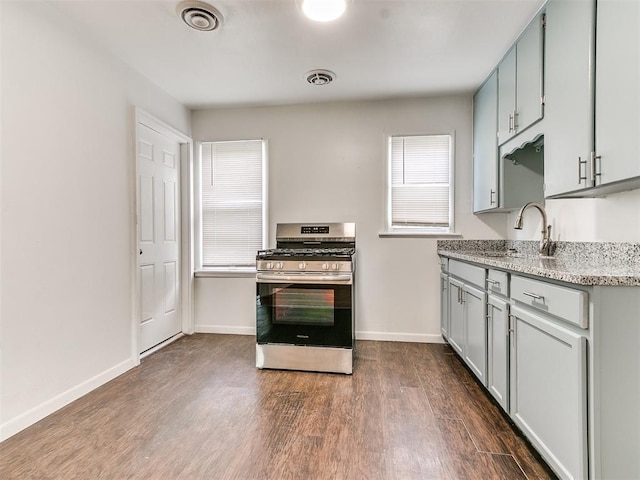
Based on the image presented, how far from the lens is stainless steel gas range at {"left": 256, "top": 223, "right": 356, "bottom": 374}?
8.38ft

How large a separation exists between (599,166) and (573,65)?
550mm

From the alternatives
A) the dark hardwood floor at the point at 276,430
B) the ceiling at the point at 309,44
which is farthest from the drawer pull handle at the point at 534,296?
the ceiling at the point at 309,44

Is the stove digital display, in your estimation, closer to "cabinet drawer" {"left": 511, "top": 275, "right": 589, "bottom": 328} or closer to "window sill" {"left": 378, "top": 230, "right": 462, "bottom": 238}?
"window sill" {"left": 378, "top": 230, "right": 462, "bottom": 238}

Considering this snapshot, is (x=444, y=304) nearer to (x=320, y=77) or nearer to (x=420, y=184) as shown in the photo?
(x=420, y=184)

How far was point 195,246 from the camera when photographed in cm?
360

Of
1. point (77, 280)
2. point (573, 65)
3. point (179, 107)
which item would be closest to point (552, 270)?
point (573, 65)

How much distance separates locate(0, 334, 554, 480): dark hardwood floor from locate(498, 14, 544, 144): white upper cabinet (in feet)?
6.07

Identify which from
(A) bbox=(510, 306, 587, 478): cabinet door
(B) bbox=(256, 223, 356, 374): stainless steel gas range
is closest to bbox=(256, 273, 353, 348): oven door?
(B) bbox=(256, 223, 356, 374): stainless steel gas range

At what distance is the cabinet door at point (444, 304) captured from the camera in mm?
2932

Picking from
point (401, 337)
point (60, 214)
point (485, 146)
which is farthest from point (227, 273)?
point (485, 146)

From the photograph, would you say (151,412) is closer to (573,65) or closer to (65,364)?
(65,364)

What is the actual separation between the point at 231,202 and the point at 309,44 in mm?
1816

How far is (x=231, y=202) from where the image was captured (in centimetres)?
358

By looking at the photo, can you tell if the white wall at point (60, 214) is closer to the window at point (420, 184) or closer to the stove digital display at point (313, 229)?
the stove digital display at point (313, 229)
